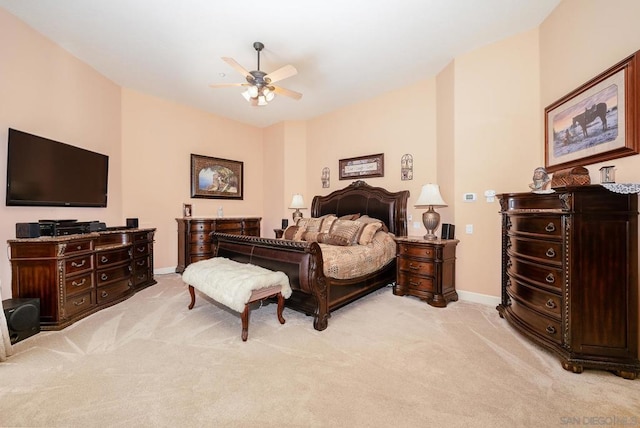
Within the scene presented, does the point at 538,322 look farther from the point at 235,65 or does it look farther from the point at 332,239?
the point at 235,65

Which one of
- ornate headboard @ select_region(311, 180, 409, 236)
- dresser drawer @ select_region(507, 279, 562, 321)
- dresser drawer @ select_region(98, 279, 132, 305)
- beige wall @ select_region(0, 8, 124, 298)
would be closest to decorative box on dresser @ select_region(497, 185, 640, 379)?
dresser drawer @ select_region(507, 279, 562, 321)

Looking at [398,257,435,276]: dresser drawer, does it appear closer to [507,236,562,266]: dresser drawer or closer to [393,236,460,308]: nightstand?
[393,236,460,308]: nightstand

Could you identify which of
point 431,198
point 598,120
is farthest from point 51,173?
point 598,120

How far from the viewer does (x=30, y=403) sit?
1681 millimetres

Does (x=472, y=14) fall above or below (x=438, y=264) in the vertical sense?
above

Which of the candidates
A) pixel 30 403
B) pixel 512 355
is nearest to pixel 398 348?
pixel 512 355

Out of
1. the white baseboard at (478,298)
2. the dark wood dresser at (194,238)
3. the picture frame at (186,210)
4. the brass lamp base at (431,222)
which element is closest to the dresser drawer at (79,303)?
the dark wood dresser at (194,238)

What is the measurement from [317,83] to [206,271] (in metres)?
3.48

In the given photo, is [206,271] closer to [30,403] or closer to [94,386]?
[94,386]

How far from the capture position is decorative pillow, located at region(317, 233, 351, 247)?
12.6ft

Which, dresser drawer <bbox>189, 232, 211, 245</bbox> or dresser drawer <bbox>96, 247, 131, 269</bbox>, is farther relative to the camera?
dresser drawer <bbox>189, 232, 211, 245</bbox>

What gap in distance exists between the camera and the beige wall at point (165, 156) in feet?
15.6

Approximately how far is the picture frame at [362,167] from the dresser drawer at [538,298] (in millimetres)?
2865

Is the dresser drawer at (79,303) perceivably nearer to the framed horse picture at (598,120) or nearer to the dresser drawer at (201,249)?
the dresser drawer at (201,249)
